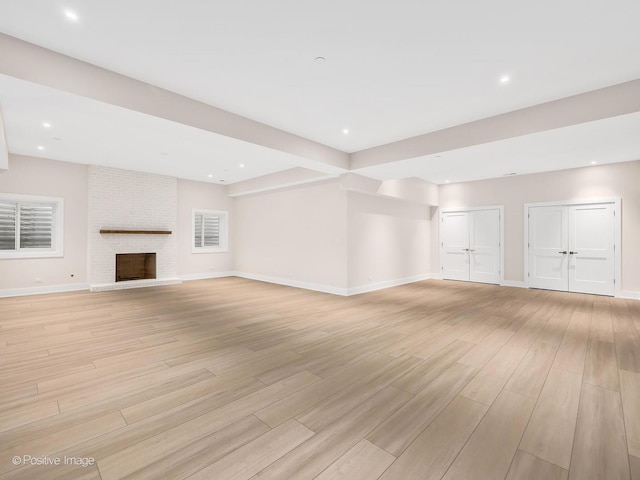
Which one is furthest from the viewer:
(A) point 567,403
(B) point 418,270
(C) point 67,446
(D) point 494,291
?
(B) point 418,270

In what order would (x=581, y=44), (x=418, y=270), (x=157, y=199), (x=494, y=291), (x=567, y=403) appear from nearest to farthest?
(x=567, y=403) → (x=581, y=44) → (x=494, y=291) → (x=157, y=199) → (x=418, y=270)

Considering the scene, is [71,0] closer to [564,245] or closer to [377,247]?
[377,247]

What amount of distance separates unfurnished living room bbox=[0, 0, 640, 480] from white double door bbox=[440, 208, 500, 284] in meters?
0.37

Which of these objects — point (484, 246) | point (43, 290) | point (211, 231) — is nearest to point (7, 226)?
point (43, 290)

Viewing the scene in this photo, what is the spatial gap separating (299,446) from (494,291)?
21.7 feet

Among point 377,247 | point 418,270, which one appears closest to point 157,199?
point 377,247

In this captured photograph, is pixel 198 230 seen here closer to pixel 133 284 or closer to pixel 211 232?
pixel 211 232

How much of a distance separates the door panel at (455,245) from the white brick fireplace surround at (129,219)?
786 centimetres

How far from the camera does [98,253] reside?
22.7 ft

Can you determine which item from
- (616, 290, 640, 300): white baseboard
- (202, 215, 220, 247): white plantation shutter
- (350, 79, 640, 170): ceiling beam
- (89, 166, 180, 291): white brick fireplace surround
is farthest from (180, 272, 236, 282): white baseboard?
(616, 290, 640, 300): white baseboard

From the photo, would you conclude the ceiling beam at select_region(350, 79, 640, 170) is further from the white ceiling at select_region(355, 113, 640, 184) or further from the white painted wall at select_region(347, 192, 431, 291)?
the white painted wall at select_region(347, 192, 431, 291)

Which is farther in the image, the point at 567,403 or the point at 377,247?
the point at 377,247

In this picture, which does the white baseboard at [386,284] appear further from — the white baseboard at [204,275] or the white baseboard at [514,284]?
the white baseboard at [204,275]

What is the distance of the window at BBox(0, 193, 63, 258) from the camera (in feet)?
20.4
